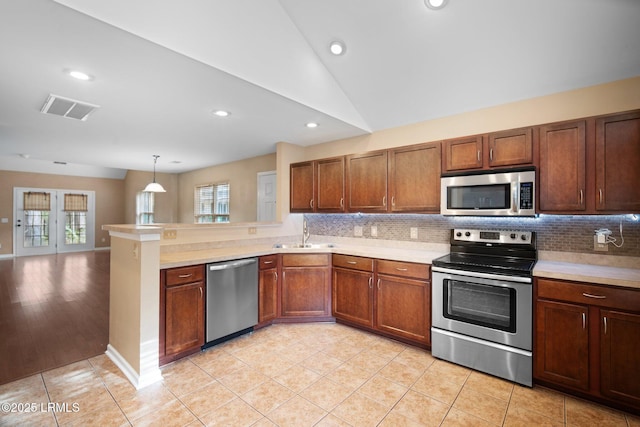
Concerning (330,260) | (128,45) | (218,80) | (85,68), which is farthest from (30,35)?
(330,260)

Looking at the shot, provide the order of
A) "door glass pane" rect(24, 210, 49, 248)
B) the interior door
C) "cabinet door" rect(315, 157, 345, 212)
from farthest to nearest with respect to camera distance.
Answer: "door glass pane" rect(24, 210, 49, 248) → the interior door → "cabinet door" rect(315, 157, 345, 212)

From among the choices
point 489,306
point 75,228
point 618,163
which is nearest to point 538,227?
point 618,163

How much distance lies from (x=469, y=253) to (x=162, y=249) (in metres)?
3.21

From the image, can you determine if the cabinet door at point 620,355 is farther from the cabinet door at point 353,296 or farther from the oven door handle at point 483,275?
the cabinet door at point 353,296

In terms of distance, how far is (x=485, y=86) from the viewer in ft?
8.98

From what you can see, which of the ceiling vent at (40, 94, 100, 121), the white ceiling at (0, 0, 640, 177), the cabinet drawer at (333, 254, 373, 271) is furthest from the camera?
the cabinet drawer at (333, 254, 373, 271)

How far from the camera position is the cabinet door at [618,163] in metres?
2.12

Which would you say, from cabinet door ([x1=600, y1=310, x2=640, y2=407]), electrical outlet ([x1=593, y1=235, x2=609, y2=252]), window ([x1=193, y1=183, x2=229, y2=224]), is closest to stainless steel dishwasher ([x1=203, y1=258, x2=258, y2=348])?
cabinet door ([x1=600, y1=310, x2=640, y2=407])

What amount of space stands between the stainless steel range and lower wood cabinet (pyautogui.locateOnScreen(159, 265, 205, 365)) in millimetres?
2192

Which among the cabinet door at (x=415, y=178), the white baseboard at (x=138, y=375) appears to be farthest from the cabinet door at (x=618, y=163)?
the white baseboard at (x=138, y=375)

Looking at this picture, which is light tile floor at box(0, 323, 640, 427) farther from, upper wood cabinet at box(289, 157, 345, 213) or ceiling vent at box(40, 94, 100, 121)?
ceiling vent at box(40, 94, 100, 121)

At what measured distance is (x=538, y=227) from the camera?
270cm

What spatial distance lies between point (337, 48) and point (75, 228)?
10.9 meters

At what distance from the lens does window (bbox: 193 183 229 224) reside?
6.93 m
